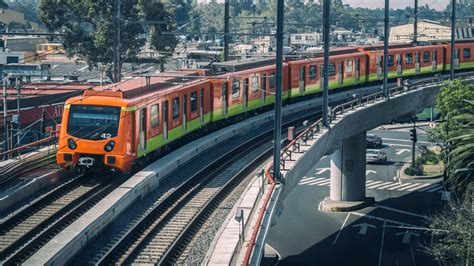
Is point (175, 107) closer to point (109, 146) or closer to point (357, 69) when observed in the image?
point (109, 146)

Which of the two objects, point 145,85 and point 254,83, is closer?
point 145,85

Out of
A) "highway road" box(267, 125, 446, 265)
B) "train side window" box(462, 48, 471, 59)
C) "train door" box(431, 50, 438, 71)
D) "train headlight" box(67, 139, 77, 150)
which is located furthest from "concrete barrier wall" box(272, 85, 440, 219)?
"train side window" box(462, 48, 471, 59)

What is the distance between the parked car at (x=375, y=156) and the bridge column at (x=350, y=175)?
38.5 feet

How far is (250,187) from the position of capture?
23.2 metres

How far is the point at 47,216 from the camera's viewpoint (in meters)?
20.7

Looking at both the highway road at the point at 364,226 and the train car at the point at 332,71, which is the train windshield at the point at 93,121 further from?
the train car at the point at 332,71

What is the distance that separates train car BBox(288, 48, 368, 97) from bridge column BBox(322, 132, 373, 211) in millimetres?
3484

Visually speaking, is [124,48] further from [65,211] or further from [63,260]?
[63,260]

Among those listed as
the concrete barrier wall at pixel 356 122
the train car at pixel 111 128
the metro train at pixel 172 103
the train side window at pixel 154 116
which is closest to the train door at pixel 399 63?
the metro train at pixel 172 103

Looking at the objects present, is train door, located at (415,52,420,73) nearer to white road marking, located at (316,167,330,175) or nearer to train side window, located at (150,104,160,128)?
white road marking, located at (316,167,330,175)

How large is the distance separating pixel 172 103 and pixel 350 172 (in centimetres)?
1915

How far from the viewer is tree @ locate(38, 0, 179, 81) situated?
55812mm

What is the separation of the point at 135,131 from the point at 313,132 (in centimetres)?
850

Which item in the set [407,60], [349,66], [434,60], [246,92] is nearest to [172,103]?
[246,92]
